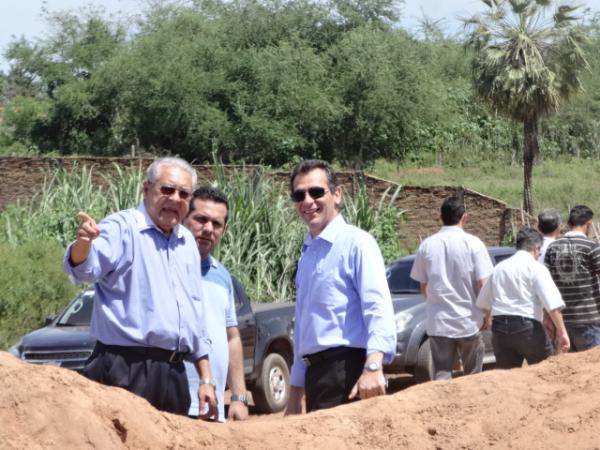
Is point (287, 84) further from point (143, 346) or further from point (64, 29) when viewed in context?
point (143, 346)

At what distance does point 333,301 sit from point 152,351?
90 centimetres

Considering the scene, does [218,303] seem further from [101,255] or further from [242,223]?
[242,223]

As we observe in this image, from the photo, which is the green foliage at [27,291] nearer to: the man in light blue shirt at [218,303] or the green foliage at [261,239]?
the green foliage at [261,239]

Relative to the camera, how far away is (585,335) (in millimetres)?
9242

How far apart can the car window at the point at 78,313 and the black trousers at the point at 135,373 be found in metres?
7.07

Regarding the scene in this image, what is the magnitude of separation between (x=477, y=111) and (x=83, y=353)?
32454mm

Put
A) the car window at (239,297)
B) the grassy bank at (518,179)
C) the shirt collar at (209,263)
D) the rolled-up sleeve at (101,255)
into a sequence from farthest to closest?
the grassy bank at (518,179) → the car window at (239,297) → the shirt collar at (209,263) → the rolled-up sleeve at (101,255)

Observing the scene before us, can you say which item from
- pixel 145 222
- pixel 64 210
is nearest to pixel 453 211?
pixel 145 222

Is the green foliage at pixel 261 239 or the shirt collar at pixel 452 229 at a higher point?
the shirt collar at pixel 452 229

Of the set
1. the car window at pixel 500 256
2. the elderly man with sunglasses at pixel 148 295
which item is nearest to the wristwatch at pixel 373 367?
the elderly man with sunglasses at pixel 148 295

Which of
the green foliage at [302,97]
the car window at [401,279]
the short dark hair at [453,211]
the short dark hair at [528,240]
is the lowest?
the car window at [401,279]

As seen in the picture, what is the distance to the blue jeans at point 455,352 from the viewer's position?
9000mm

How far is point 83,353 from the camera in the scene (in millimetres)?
11234

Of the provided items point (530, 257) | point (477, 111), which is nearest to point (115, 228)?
point (530, 257)
